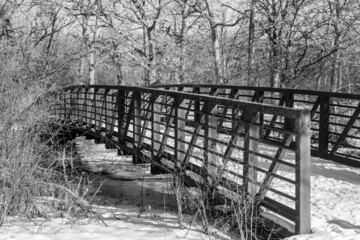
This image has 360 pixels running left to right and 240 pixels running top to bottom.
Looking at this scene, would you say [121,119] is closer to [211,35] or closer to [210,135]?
[210,135]

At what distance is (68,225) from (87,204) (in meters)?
1.20

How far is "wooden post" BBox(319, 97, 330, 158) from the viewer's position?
905cm

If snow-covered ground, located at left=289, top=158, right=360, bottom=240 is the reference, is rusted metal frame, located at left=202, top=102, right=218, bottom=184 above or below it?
above

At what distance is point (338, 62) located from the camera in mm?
21125

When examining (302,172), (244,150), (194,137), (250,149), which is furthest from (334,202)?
(194,137)

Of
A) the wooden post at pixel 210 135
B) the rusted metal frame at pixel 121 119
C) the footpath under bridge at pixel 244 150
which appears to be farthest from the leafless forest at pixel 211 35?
the wooden post at pixel 210 135

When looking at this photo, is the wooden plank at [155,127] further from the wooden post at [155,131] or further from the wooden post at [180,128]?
the wooden post at [180,128]

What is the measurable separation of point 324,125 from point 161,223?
13.8 ft

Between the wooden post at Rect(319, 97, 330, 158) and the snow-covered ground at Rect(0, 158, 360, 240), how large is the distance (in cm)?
95

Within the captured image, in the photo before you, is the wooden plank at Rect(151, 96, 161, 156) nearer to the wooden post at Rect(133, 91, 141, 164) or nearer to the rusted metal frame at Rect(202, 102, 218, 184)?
the wooden post at Rect(133, 91, 141, 164)

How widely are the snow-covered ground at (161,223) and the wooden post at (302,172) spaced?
0.17 m

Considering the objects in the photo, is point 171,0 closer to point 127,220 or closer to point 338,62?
point 338,62

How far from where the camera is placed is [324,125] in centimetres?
920

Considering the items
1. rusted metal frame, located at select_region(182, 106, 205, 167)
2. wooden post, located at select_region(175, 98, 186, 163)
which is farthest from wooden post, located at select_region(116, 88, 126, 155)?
rusted metal frame, located at select_region(182, 106, 205, 167)
